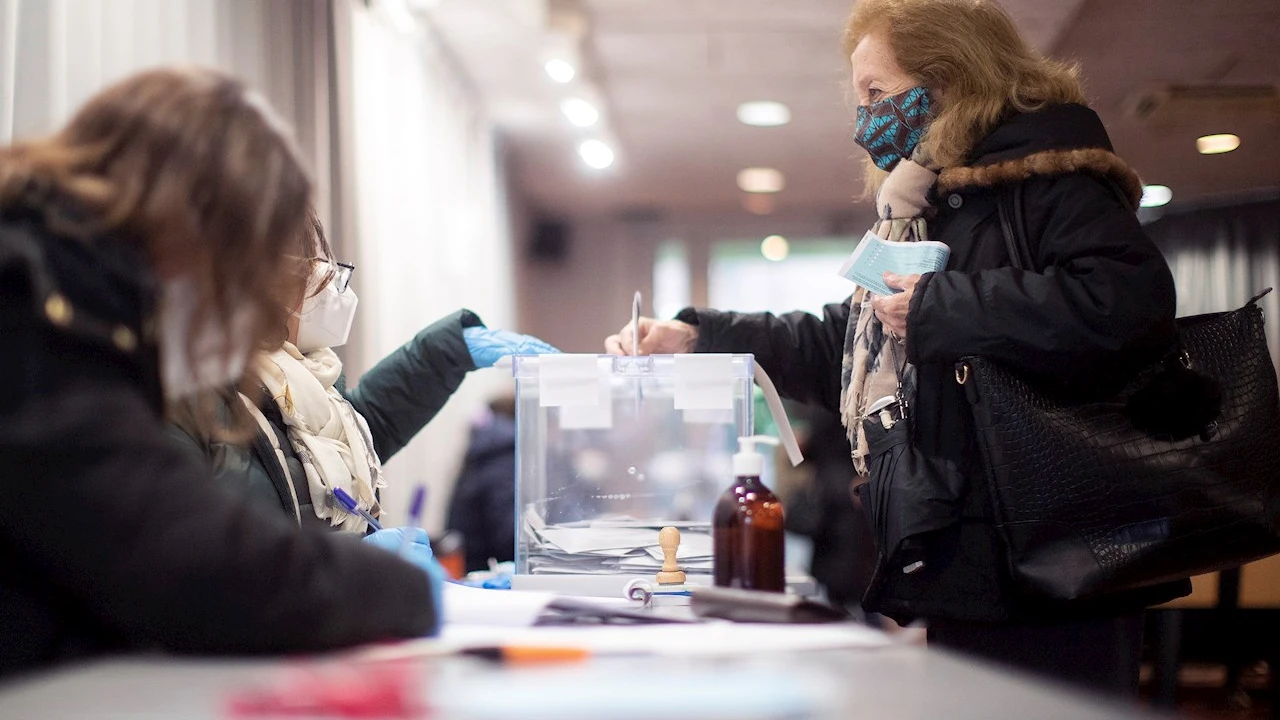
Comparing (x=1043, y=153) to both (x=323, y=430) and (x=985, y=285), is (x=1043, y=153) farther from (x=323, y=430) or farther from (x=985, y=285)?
(x=323, y=430)

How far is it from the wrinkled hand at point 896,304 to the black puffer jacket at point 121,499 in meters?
0.84

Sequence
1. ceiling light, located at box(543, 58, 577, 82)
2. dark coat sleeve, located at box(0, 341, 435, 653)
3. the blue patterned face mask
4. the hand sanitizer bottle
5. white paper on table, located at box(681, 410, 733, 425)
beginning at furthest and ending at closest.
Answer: ceiling light, located at box(543, 58, 577, 82), white paper on table, located at box(681, 410, 733, 425), the blue patterned face mask, the hand sanitizer bottle, dark coat sleeve, located at box(0, 341, 435, 653)

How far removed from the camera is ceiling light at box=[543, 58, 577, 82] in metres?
4.45

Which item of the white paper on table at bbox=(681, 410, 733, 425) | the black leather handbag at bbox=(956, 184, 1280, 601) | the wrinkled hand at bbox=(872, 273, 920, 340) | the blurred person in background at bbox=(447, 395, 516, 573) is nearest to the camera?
the black leather handbag at bbox=(956, 184, 1280, 601)

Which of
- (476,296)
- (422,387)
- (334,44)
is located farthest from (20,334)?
(476,296)

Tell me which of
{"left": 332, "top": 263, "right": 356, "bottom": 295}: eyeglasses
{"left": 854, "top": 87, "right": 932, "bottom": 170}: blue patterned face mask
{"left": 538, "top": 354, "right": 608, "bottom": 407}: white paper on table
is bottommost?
{"left": 538, "top": 354, "right": 608, "bottom": 407}: white paper on table

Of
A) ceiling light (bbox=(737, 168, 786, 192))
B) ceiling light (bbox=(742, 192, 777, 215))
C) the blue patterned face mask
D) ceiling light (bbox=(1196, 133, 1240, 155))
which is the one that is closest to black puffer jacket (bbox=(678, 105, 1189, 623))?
the blue patterned face mask

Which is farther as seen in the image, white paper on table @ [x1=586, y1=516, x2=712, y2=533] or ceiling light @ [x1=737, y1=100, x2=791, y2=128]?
ceiling light @ [x1=737, y1=100, x2=791, y2=128]

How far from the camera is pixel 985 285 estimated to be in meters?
1.39

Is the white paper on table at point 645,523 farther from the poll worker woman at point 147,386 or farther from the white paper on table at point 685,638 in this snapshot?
the poll worker woman at point 147,386

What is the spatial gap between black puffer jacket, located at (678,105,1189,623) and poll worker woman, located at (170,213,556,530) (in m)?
0.76

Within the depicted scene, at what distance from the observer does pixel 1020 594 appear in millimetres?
1370

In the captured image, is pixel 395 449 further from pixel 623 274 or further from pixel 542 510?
pixel 623 274

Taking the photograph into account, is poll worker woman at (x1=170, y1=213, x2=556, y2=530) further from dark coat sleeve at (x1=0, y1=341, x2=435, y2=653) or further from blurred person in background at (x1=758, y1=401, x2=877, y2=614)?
blurred person in background at (x1=758, y1=401, x2=877, y2=614)
